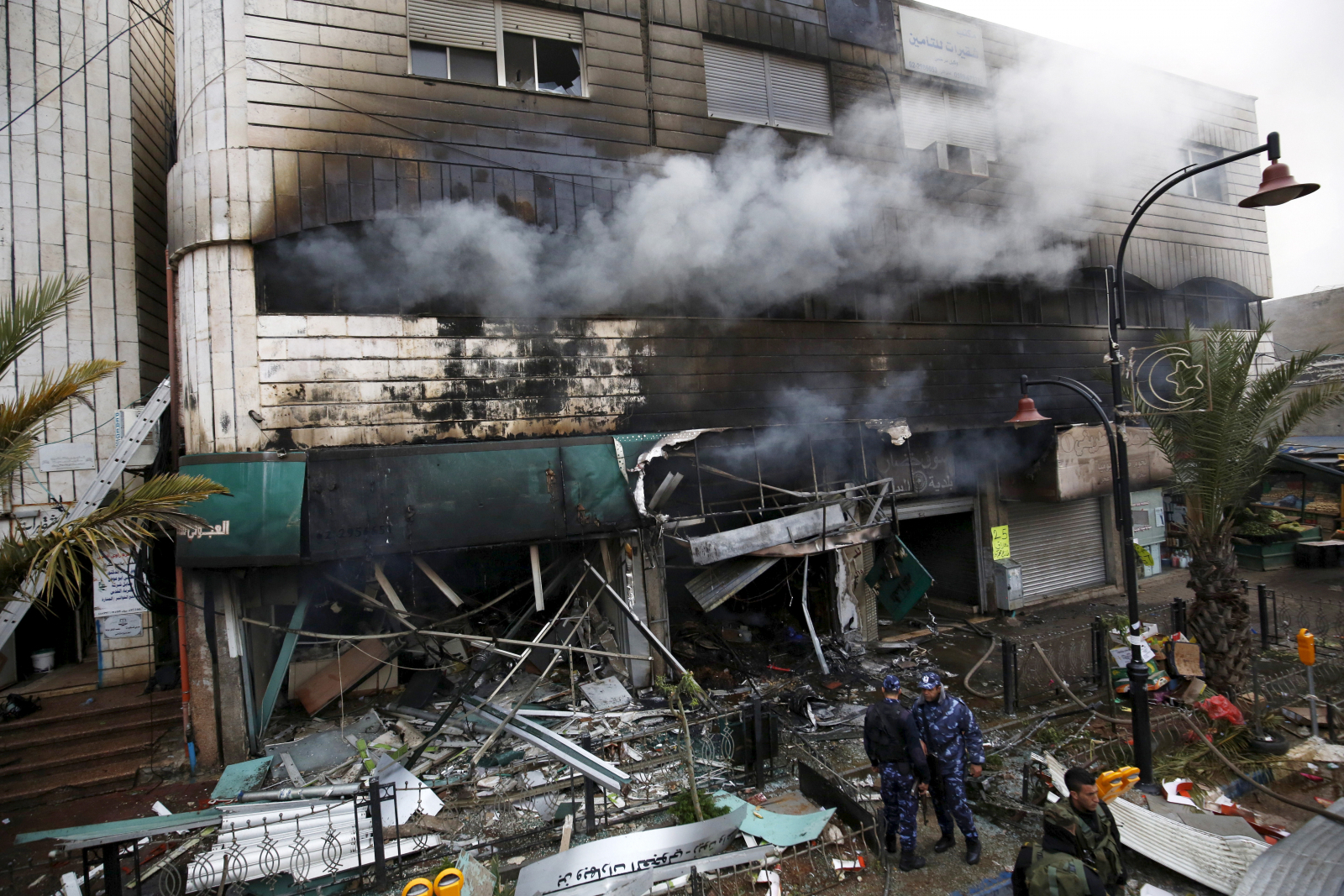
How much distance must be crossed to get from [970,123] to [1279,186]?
7057mm

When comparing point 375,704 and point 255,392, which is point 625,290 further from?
point 375,704

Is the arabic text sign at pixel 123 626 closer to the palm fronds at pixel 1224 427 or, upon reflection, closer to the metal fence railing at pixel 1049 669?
the metal fence railing at pixel 1049 669

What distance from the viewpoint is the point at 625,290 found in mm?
9148

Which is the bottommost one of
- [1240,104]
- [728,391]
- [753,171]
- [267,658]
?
[267,658]

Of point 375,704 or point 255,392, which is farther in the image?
point 375,704

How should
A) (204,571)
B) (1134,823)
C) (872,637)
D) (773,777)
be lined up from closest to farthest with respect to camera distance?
(1134,823) < (773,777) < (204,571) < (872,637)

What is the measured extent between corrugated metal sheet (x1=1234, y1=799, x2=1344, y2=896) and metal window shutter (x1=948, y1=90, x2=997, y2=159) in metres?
11.0

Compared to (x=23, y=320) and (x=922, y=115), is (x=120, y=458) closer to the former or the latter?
(x=23, y=320)

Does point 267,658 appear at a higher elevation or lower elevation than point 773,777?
higher

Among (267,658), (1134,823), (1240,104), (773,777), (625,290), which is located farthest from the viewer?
(1240,104)

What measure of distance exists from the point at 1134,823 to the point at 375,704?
854 centimetres

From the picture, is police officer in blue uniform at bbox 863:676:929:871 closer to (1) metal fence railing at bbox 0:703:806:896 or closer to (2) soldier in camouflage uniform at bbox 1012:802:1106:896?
(1) metal fence railing at bbox 0:703:806:896

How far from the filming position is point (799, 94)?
10586 millimetres

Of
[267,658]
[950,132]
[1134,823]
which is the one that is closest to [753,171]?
[950,132]
